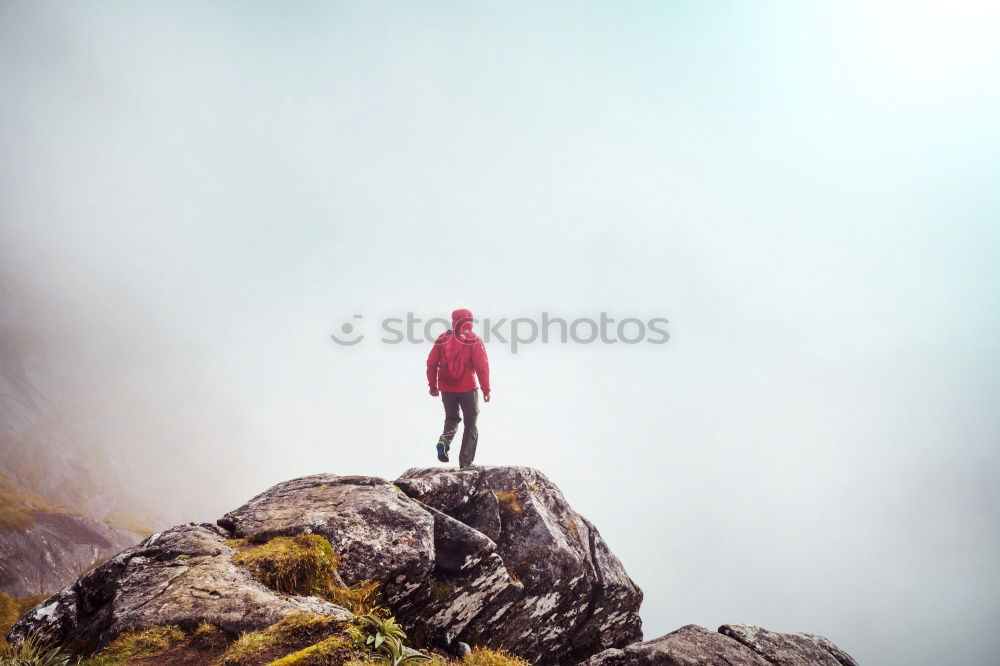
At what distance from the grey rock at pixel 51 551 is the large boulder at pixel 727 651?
12520 centimetres

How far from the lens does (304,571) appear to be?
1073 cm

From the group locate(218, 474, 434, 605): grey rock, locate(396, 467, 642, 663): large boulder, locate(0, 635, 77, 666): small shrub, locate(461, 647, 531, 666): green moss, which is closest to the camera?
locate(0, 635, 77, 666): small shrub

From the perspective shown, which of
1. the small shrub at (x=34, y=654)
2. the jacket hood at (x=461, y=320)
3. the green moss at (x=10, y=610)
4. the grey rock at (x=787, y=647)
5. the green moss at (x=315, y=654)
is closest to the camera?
the green moss at (x=315, y=654)

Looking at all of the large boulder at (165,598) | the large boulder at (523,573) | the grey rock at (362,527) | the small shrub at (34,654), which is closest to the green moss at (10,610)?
the grey rock at (362,527)

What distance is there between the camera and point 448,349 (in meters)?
20.5

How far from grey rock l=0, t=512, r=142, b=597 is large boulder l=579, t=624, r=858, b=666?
12520cm

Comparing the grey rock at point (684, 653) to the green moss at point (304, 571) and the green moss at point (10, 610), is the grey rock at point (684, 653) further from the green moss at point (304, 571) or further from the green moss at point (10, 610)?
the green moss at point (10, 610)

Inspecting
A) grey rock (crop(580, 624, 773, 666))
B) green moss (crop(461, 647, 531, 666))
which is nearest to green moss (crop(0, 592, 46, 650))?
green moss (crop(461, 647, 531, 666))

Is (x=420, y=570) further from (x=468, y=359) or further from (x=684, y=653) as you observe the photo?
(x=468, y=359)

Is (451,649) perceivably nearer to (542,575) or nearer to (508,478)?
(542,575)

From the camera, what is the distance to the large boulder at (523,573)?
13.9 m

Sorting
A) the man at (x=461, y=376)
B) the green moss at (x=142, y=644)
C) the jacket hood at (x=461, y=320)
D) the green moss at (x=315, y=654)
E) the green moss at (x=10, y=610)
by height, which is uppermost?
the jacket hood at (x=461, y=320)

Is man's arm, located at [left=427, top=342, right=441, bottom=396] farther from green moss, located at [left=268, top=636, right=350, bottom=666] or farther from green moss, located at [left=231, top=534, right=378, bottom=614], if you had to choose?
green moss, located at [left=268, top=636, right=350, bottom=666]

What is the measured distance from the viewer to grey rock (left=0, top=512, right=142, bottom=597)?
318ft
